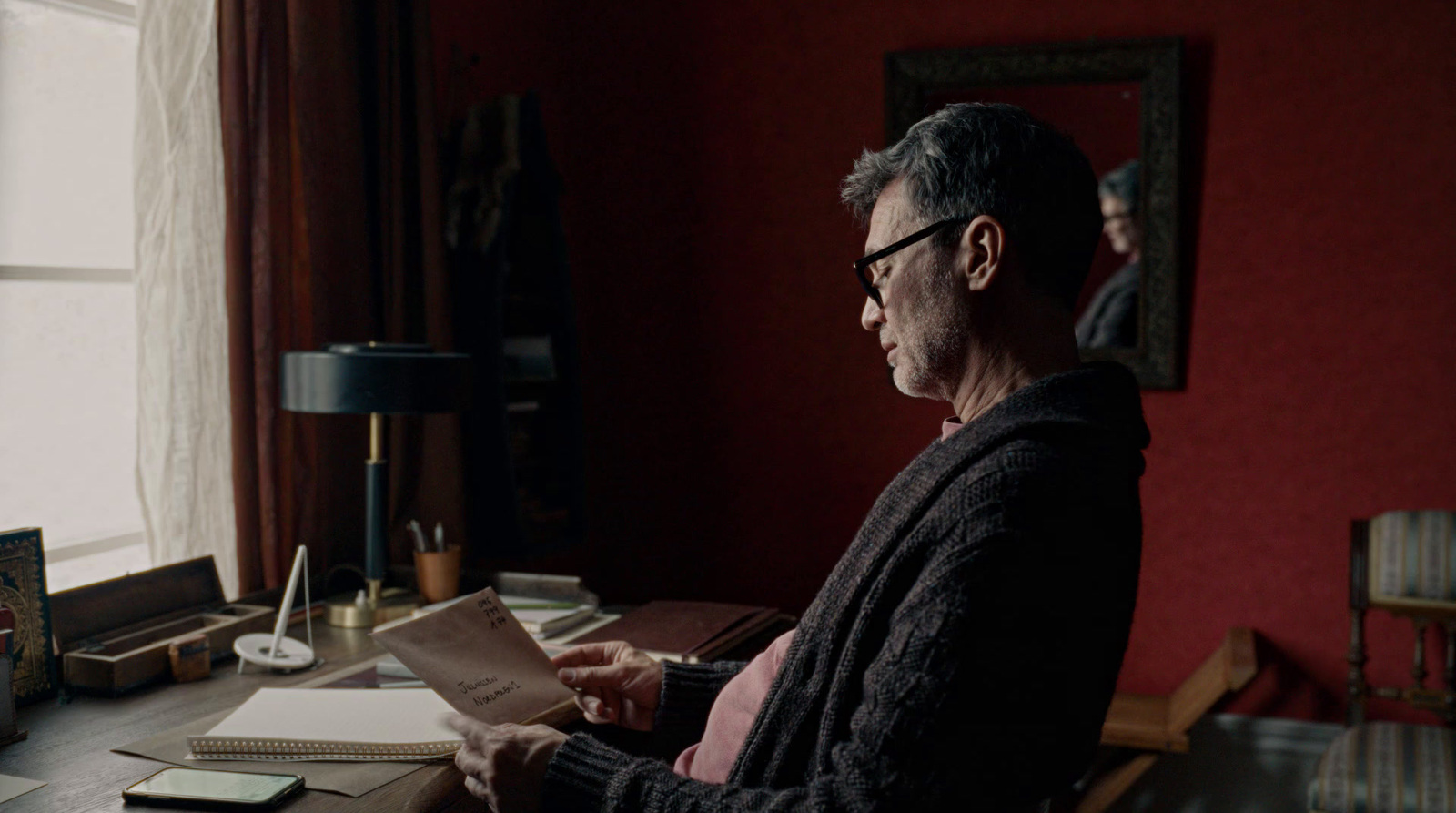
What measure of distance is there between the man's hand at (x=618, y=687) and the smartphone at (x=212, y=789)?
1.27 ft

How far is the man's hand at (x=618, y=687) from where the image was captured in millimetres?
1523

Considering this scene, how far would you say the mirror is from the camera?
113 inches

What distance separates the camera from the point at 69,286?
6.55 feet

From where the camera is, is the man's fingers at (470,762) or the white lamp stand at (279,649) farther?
the white lamp stand at (279,649)

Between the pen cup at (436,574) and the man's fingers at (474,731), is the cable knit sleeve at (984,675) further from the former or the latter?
the pen cup at (436,574)

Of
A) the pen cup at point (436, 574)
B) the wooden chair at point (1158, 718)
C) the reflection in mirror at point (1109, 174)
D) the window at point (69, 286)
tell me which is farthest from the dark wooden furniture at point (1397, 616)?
the window at point (69, 286)

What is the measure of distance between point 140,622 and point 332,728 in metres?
0.58

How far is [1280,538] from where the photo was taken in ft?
9.52

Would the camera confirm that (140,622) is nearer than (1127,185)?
Yes

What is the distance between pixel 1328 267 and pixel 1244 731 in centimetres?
124

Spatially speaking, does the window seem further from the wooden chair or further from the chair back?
the chair back

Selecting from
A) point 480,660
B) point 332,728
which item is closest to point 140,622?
point 332,728

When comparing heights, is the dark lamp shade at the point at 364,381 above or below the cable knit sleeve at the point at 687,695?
above

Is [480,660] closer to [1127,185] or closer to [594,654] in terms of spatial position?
[594,654]
